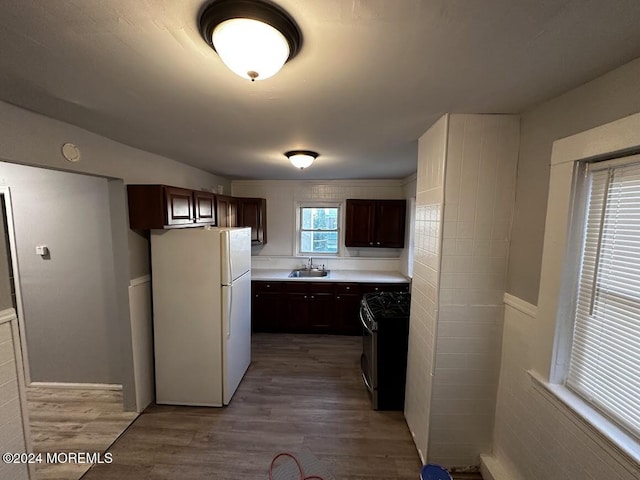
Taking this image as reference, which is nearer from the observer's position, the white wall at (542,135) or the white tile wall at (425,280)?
the white wall at (542,135)

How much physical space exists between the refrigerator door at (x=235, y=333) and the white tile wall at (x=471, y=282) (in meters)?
1.77

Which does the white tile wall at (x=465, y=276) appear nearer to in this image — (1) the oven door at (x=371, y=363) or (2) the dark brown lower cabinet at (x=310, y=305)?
(1) the oven door at (x=371, y=363)

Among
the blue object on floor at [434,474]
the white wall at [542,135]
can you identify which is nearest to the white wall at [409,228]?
the white wall at [542,135]

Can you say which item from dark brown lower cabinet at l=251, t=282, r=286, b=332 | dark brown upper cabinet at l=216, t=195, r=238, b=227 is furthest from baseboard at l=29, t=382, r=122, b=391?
dark brown upper cabinet at l=216, t=195, r=238, b=227

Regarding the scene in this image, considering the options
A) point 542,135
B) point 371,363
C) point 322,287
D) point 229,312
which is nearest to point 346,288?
point 322,287

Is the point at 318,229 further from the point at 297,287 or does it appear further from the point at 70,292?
the point at 70,292

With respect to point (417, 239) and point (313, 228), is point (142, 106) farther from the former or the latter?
point (313, 228)

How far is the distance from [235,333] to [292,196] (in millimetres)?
2512

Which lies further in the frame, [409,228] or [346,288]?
[409,228]

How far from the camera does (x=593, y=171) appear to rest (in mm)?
1221

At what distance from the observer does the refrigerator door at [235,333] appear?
96.7 inches

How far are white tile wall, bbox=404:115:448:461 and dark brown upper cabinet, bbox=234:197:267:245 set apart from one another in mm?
2686

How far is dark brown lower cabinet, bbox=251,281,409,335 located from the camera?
3885mm

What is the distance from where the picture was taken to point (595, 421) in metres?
1.12
